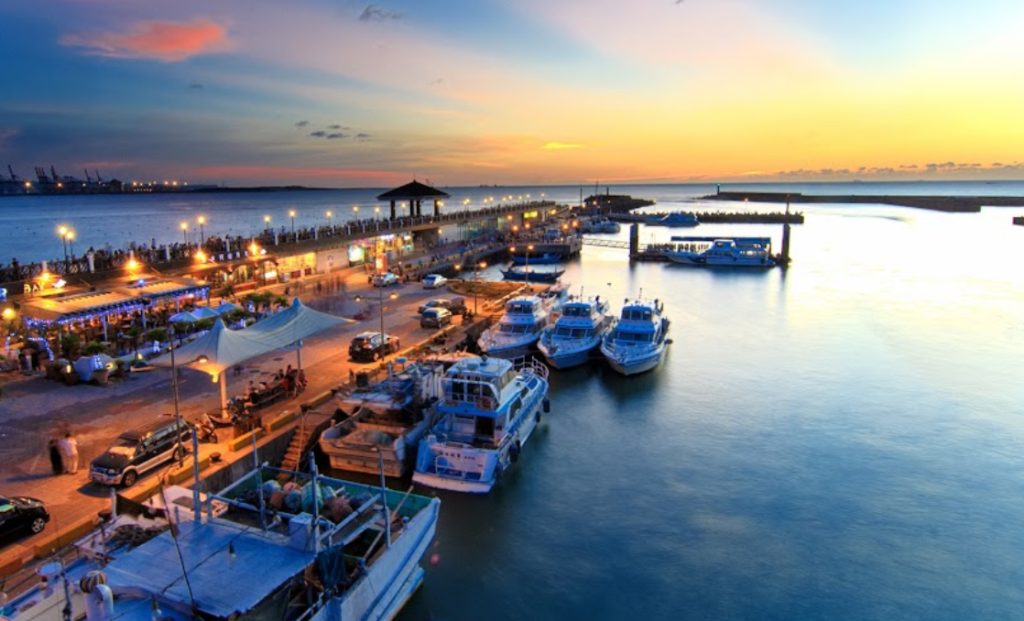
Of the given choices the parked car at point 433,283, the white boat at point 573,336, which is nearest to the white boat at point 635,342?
the white boat at point 573,336

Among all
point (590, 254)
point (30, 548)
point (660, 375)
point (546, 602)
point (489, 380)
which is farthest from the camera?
point (590, 254)

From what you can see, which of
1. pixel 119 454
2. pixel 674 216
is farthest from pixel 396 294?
pixel 674 216

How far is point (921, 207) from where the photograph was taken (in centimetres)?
19800

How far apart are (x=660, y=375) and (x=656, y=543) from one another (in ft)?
50.2

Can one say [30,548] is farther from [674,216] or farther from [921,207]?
[921,207]

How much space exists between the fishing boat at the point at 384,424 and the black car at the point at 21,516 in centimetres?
698

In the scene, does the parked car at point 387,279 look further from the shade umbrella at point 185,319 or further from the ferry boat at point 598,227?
the ferry boat at point 598,227

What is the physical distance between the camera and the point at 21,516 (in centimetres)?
1230

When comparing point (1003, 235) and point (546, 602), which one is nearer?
point (546, 602)

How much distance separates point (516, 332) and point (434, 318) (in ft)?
13.8

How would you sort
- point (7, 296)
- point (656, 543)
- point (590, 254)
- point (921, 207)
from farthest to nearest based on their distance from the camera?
point (921, 207), point (590, 254), point (7, 296), point (656, 543)

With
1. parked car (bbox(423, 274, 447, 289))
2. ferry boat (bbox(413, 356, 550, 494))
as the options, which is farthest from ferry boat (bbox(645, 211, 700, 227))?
ferry boat (bbox(413, 356, 550, 494))

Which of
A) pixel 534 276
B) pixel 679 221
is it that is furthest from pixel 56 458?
pixel 679 221

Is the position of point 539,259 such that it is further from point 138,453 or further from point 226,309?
point 138,453
